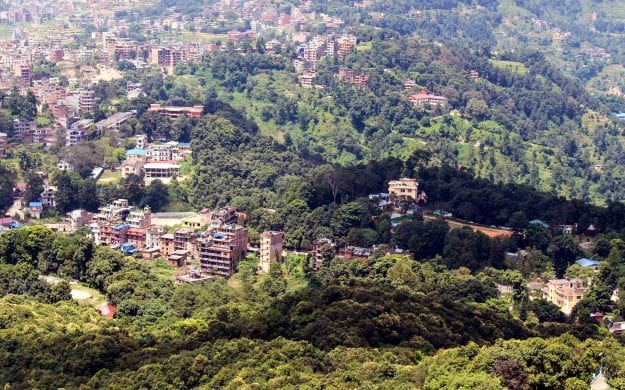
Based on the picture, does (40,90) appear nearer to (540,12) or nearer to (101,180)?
(101,180)

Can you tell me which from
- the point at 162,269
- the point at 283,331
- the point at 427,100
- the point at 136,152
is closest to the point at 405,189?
the point at 162,269

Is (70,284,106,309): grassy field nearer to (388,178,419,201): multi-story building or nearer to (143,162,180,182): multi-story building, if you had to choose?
(143,162,180,182): multi-story building

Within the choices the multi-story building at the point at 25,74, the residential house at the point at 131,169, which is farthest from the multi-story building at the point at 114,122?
the multi-story building at the point at 25,74

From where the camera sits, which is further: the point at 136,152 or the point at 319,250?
the point at 136,152

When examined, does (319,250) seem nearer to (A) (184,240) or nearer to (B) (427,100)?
(A) (184,240)

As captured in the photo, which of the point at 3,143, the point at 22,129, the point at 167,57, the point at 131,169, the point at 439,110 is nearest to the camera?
the point at 131,169

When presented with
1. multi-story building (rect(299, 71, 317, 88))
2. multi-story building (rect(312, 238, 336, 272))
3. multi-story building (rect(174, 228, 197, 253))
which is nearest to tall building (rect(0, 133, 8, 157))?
multi-story building (rect(174, 228, 197, 253))

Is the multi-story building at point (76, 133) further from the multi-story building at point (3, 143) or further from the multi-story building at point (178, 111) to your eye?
the multi-story building at point (178, 111)

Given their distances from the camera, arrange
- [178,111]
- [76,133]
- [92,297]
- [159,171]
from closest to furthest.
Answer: [92,297] < [159,171] < [76,133] < [178,111]
